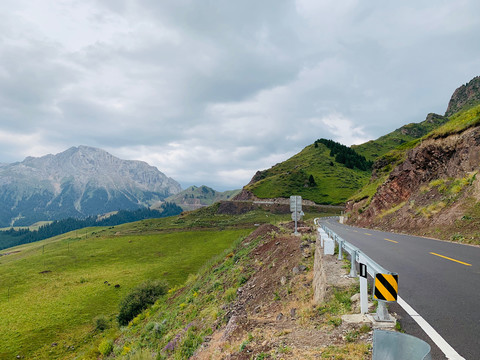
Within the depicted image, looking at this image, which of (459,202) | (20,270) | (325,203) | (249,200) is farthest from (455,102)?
(20,270)

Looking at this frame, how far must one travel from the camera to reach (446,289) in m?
7.48

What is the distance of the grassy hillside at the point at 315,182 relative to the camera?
410ft

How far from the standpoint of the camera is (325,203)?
118 meters

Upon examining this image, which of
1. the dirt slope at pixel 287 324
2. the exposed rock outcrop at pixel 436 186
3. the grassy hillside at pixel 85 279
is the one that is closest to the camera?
the dirt slope at pixel 287 324

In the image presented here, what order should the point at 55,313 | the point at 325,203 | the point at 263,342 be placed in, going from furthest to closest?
the point at 325,203, the point at 55,313, the point at 263,342

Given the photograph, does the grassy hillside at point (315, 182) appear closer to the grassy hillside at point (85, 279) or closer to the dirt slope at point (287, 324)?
the grassy hillside at point (85, 279)

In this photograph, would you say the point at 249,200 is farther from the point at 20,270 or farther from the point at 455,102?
the point at 455,102

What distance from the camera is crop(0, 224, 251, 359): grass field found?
1183 inches

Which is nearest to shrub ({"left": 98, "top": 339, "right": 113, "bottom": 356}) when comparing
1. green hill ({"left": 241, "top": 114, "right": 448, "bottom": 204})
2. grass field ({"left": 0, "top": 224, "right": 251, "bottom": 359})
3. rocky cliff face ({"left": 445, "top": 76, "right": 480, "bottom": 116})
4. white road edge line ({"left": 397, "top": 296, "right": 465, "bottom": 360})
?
grass field ({"left": 0, "top": 224, "right": 251, "bottom": 359})

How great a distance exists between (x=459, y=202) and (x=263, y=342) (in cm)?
2119

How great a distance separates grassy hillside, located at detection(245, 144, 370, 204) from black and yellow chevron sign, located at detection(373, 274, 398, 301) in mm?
118334

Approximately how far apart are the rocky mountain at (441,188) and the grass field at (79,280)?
3473cm

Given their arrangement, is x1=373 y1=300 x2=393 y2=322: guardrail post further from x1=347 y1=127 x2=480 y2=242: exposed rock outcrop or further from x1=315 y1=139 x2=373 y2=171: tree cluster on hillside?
x1=315 y1=139 x2=373 y2=171: tree cluster on hillside

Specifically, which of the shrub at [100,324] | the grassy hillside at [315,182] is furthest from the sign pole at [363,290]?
the grassy hillside at [315,182]
